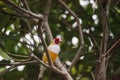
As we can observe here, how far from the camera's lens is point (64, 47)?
2.14 meters

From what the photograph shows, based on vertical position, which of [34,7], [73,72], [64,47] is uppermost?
[34,7]

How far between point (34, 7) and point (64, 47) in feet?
1.25

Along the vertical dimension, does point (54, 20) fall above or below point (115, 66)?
above

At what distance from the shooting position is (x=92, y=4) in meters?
2.06

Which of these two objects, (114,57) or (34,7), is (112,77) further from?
(34,7)

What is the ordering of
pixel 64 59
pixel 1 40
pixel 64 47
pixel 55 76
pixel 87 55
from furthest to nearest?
pixel 64 47
pixel 55 76
pixel 87 55
pixel 64 59
pixel 1 40

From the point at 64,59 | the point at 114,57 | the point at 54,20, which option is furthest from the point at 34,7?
the point at 114,57

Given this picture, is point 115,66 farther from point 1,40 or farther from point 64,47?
point 1,40

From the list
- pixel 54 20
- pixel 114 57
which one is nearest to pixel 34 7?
pixel 54 20

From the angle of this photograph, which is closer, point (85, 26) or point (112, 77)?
point (112, 77)

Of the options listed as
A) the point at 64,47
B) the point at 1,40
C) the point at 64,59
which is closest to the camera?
the point at 1,40

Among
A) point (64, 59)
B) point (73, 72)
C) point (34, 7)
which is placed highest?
point (34, 7)

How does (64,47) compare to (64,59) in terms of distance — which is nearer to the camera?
(64,59)

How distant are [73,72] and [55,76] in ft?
0.64
